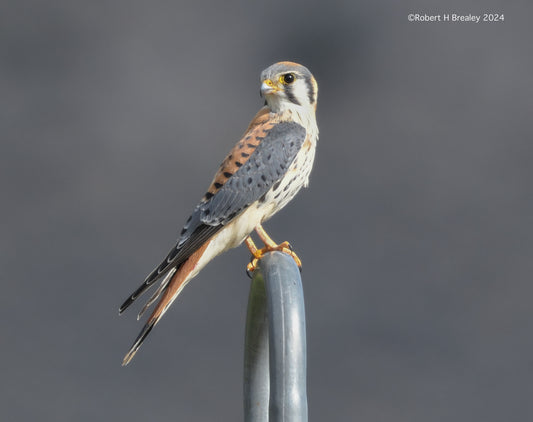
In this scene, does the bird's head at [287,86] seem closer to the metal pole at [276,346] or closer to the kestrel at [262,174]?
the kestrel at [262,174]

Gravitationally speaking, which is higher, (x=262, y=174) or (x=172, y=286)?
(x=262, y=174)

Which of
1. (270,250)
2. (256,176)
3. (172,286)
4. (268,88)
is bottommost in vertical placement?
(172,286)

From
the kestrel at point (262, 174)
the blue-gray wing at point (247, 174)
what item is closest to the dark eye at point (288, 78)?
the kestrel at point (262, 174)

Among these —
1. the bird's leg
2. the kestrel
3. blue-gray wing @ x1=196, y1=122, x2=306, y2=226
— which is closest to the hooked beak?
the kestrel

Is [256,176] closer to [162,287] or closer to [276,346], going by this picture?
[162,287]

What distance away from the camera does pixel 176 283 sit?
206 centimetres

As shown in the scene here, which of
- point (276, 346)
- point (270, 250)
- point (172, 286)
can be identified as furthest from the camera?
point (270, 250)

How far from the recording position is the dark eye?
219 cm

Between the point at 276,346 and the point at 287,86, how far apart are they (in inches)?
34.6

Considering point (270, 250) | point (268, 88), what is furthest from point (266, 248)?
point (268, 88)

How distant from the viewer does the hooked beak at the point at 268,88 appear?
217 centimetres

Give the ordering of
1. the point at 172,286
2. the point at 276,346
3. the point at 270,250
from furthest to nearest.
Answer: the point at 270,250
the point at 172,286
the point at 276,346

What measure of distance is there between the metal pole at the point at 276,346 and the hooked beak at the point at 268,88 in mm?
503

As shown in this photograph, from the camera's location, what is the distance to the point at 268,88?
2172 mm
